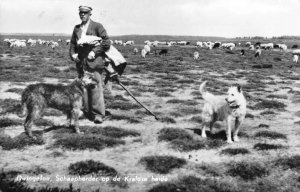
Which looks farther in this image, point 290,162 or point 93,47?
point 93,47

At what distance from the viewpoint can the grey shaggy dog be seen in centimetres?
928

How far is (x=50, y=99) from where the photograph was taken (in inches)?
378

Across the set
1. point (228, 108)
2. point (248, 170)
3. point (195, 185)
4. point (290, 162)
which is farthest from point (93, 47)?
point (290, 162)

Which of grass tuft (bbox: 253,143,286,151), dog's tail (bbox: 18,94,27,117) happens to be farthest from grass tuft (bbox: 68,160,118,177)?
grass tuft (bbox: 253,143,286,151)

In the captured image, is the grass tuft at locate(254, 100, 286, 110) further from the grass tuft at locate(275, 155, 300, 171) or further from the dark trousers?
the dark trousers

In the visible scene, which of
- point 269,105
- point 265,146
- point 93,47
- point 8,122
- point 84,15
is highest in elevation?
point 84,15

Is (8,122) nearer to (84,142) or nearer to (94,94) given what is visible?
(94,94)

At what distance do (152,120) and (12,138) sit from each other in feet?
15.4

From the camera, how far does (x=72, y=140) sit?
9.21m

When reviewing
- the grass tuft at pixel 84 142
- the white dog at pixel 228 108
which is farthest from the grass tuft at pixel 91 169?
the white dog at pixel 228 108


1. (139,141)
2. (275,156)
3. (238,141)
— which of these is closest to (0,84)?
(139,141)

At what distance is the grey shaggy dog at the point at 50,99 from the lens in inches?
365

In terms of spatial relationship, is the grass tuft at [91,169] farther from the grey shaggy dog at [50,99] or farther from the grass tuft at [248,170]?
the grass tuft at [248,170]

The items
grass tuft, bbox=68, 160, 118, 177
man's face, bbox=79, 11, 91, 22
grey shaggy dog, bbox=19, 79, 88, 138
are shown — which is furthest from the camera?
man's face, bbox=79, 11, 91, 22
